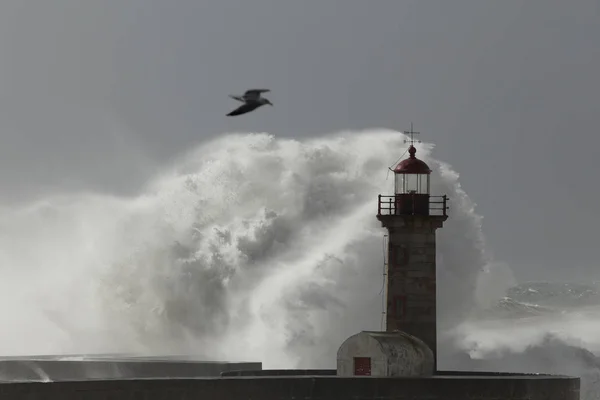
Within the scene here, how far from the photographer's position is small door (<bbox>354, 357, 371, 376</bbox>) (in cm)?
2502

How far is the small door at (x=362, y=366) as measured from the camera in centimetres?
2502

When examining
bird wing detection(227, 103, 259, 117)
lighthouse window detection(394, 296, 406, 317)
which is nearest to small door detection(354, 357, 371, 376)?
lighthouse window detection(394, 296, 406, 317)

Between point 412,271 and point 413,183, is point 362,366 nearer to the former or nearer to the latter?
point 412,271

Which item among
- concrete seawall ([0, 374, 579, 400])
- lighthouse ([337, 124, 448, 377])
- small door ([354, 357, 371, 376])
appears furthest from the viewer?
lighthouse ([337, 124, 448, 377])

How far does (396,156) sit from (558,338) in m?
7.10

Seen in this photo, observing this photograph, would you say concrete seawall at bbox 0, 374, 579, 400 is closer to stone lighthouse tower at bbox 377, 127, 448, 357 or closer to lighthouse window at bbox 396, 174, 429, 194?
stone lighthouse tower at bbox 377, 127, 448, 357

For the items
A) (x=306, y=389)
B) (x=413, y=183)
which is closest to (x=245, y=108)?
(x=306, y=389)

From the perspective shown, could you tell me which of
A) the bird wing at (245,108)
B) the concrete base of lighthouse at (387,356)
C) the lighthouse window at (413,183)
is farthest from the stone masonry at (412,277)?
the bird wing at (245,108)

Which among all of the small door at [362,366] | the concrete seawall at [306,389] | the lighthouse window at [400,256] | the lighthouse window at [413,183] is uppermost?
the lighthouse window at [413,183]

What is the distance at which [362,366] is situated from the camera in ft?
82.3

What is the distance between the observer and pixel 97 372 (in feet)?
98.6

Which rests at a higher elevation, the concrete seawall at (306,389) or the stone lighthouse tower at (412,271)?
the stone lighthouse tower at (412,271)

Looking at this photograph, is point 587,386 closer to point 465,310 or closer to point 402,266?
point 465,310

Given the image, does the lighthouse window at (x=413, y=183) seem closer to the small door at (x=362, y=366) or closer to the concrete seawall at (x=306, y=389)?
the small door at (x=362, y=366)
